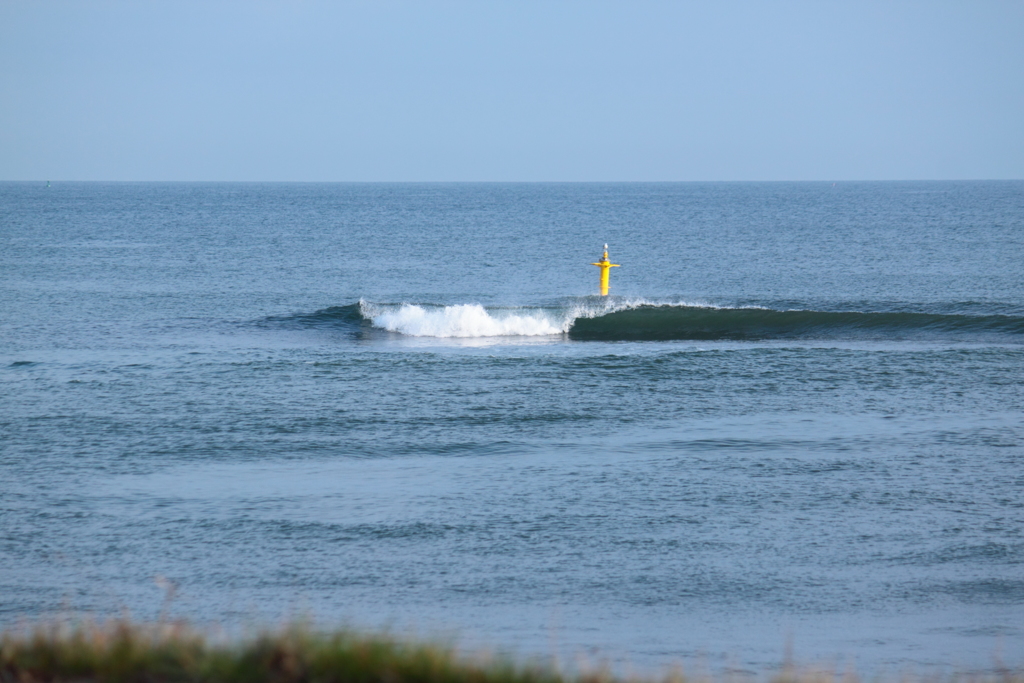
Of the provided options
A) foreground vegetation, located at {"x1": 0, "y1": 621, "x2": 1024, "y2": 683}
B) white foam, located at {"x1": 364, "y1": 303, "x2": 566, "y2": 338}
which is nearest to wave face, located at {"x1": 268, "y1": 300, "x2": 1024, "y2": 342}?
white foam, located at {"x1": 364, "y1": 303, "x2": 566, "y2": 338}

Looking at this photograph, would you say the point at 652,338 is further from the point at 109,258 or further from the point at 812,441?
the point at 109,258

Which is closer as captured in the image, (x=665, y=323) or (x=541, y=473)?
(x=541, y=473)

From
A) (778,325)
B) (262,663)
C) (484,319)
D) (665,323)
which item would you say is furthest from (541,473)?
(778,325)

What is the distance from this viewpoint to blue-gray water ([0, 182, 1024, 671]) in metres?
8.00

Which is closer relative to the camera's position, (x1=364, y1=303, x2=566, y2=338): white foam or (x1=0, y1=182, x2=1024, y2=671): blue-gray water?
(x1=0, y1=182, x2=1024, y2=671): blue-gray water

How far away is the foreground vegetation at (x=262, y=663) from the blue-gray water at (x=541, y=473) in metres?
1.80

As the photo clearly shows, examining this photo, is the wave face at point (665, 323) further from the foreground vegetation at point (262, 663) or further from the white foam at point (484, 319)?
the foreground vegetation at point (262, 663)

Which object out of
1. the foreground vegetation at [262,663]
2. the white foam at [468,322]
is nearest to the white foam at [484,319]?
the white foam at [468,322]

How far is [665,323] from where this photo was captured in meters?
24.8

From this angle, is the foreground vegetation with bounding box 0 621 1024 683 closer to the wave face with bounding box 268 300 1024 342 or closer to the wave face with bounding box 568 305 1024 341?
the wave face with bounding box 268 300 1024 342

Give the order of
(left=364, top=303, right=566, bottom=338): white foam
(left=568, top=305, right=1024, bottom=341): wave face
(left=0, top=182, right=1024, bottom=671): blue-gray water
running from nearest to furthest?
(left=0, top=182, right=1024, bottom=671): blue-gray water → (left=568, top=305, right=1024, bottom=341): wave face → (left=364, top=303, right=566, bottom=338): white foam

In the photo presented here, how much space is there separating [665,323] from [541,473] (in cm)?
1375

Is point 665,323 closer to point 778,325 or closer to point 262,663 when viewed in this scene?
point 778,325

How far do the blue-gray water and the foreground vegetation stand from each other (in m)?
1.80
